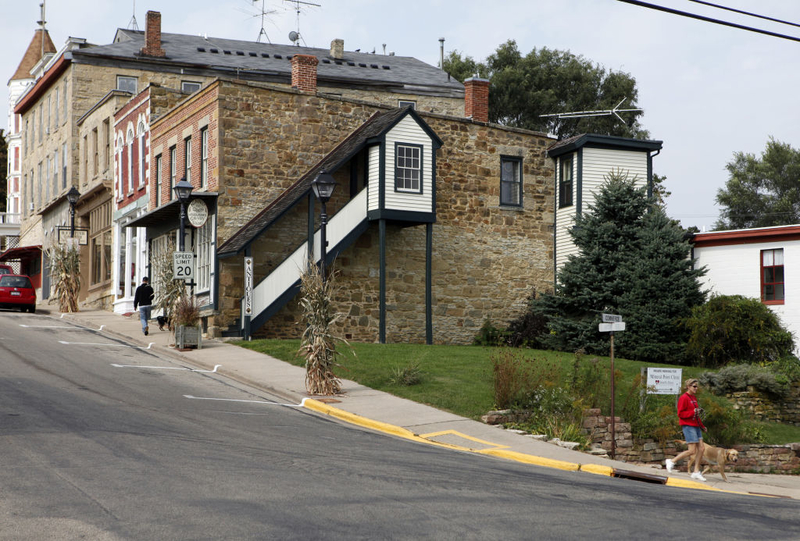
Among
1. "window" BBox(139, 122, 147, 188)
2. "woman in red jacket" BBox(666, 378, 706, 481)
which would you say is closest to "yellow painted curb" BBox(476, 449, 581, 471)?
"woman in red jacket" BBox(666, 378, 706, 481)

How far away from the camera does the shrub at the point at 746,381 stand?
2489 centimetres

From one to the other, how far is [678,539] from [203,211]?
21.2 meters

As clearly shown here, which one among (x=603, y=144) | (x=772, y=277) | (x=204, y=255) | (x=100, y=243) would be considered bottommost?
(x=772, y=277)

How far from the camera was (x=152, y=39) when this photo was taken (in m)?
47.2

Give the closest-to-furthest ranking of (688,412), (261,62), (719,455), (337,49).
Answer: (688,412) → (719,455) → (261,62) → (337,49)

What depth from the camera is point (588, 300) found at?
98.1ft

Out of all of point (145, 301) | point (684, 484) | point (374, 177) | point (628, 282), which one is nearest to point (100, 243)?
point (145, 301)

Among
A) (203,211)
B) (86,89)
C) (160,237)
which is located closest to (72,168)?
(86,89)

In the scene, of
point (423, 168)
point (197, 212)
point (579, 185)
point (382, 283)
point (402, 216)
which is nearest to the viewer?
point (197, 212)

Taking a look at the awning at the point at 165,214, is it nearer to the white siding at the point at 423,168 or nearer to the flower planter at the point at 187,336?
the flower planter at the point at 187,336

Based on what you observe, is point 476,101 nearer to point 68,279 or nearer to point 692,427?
point 68,279

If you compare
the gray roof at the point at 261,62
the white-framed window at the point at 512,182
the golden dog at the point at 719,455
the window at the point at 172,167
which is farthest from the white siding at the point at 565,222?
the golden dog at the point at 719,455

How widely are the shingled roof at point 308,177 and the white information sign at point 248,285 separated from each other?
1.53ft

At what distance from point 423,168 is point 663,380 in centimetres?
1375
